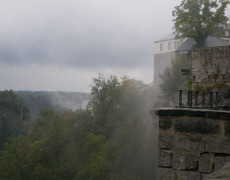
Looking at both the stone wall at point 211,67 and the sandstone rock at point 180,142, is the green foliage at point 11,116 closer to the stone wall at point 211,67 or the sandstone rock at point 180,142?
the stone wall at point 211,67

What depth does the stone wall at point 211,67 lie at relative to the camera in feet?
37.7

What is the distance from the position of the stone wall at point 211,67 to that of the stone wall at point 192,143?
7335mm

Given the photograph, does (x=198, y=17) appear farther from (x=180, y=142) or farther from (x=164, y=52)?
(x=180, y=142)

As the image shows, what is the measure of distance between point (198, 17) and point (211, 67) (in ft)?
86.5

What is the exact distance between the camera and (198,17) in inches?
1448

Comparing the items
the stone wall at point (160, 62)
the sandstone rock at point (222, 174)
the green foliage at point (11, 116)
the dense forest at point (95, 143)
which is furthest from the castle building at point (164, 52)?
the sandstone rock at point (222, 174)

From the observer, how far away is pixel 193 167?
445cm

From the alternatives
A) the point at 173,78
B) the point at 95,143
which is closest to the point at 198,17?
the point at 173,78

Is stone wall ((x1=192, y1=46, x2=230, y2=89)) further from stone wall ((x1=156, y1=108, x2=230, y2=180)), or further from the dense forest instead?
the dense forest

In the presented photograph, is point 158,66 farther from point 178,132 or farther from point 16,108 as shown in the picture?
point 178,132

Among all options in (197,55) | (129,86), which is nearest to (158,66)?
(129,86)

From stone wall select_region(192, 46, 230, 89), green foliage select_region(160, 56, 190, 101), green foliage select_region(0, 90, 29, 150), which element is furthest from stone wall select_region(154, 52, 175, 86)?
stone wall select_region(192, 46, 230, 89)

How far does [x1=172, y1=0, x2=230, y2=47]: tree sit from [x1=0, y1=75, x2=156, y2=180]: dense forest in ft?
38.4

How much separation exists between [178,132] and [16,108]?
6686cm
